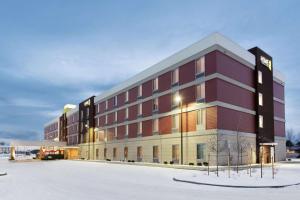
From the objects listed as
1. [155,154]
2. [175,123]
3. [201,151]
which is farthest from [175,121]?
[201,151]

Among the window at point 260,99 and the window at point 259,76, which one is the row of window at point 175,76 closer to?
the window at point 259,76

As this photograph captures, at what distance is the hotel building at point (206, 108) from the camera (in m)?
42.2

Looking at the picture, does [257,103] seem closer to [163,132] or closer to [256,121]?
[256,121]

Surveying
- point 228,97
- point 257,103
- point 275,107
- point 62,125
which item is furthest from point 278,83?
point 62,125

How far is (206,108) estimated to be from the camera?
Result: 42.8 meters

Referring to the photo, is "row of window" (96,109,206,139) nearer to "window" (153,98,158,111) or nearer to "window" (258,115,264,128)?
"window" (153,98,158,111)

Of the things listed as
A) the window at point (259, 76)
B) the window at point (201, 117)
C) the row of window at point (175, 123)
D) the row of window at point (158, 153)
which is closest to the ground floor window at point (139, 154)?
the row of window at point (158, 153)

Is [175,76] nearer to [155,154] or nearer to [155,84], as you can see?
[155,84]

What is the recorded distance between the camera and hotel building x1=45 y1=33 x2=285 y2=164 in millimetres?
42219

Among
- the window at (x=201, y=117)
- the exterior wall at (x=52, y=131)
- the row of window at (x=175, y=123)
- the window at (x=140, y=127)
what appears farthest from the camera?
the exterior wall at (x=52, y=131)

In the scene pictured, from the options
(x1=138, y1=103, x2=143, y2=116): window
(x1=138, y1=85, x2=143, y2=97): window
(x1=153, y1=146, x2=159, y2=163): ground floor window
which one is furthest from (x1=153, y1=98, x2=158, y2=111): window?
(x1=153, y1=146, x2=159, y2=163): ground floor window

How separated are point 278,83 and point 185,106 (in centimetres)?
2269

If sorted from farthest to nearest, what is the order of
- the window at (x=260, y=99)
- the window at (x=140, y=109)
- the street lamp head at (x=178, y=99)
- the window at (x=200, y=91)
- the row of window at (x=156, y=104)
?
the window at (x=140, y=109) → the window at (x=260, y=99) → the street lamp head at (x=178, y=99) → the row of window at (x=156, y=104) → the window at (x=200, y=91)

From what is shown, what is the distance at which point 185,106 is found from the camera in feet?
153
